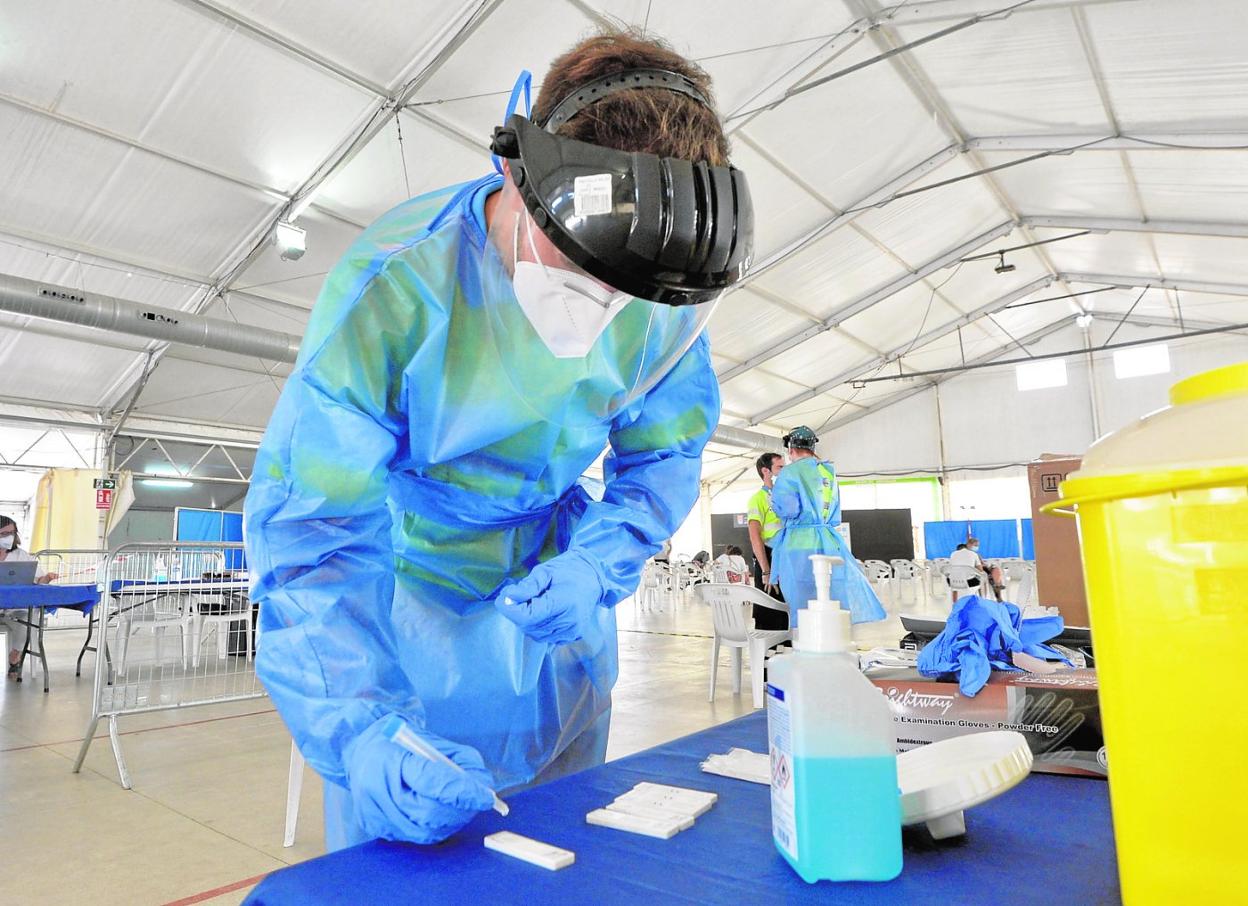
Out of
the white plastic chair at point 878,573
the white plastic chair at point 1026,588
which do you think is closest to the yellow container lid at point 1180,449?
the white plastic chair at point 1026,588

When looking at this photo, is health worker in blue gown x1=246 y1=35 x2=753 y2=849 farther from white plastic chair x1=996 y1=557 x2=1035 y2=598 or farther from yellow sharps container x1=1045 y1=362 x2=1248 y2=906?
white plastic chair x1=996 y1=557 x2=1035 y2=598

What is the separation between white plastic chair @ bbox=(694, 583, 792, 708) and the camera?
12.4 feet

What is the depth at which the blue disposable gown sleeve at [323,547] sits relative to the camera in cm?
65

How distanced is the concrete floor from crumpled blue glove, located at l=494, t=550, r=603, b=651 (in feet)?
5.08

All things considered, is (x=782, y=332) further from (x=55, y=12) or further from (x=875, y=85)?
(x=55, y=12)

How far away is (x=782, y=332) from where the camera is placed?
11797 mm

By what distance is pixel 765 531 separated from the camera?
4.57m

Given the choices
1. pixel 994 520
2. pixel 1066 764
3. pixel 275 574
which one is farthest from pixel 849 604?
pixel 994 520

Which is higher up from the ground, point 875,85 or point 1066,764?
point 875,85

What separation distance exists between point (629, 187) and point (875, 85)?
299 inches

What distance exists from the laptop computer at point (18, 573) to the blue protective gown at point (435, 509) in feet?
16.6

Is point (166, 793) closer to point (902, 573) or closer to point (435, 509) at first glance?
point (435, 509)

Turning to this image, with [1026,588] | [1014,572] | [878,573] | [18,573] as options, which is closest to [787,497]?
[1026,588]

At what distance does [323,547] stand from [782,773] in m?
0.45
